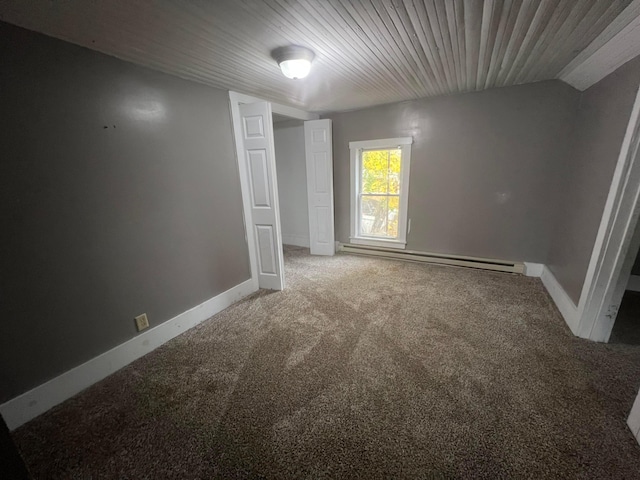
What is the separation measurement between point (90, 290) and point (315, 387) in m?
1.64

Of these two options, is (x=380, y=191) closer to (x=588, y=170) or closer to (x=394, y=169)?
(x=394, y=169)

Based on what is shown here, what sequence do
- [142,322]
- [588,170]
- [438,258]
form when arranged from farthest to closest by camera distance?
[438,258]
[588,170]
[142,322]

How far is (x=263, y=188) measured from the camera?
2.71 meters

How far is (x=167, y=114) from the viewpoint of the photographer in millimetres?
2020

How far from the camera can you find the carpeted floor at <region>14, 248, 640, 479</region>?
3.97 ft

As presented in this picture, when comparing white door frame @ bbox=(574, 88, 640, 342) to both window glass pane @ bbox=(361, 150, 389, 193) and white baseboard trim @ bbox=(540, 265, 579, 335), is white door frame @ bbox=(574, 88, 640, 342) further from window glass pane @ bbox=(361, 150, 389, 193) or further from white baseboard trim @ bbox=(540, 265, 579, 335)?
window glass pane @ bbox=(361, 150, 389, 193)

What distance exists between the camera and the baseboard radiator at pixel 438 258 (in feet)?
10.6

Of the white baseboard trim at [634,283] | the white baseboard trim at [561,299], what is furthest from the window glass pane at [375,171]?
the white baseboard trim at [634,283]

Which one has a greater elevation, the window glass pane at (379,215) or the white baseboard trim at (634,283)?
the window glass pane at (379,215)

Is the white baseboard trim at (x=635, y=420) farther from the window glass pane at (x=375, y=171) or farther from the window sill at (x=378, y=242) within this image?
the window glass pane at (x=375, y=171)

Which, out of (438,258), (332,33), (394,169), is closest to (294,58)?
(332,33)

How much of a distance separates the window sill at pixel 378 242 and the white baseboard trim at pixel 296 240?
978 millimetres

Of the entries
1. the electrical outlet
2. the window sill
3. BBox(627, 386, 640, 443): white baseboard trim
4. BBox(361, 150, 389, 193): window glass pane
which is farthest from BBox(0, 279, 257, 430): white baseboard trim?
BBox(627, 386, 640, 443): white baseboard trim

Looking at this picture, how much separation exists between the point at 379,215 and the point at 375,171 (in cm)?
68
